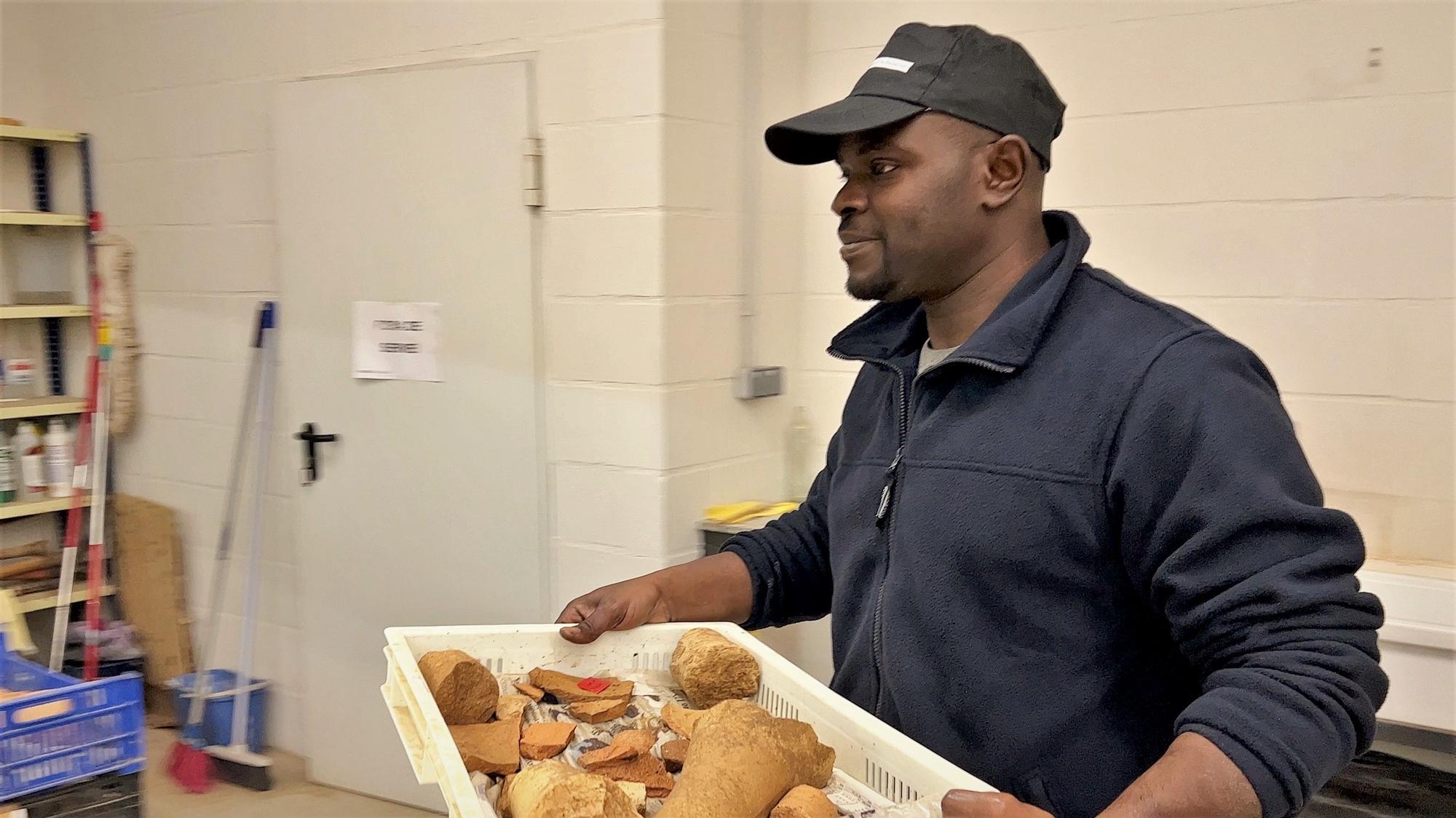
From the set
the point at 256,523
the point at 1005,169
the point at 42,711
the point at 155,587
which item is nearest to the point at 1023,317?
the point at 1005,169

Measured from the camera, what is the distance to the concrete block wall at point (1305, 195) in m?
2.11

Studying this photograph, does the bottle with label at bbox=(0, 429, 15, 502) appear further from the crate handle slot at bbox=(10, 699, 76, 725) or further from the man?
the man

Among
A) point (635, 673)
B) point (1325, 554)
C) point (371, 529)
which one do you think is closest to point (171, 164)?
point (371, 529)

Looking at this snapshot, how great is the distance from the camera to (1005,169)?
1243 mm

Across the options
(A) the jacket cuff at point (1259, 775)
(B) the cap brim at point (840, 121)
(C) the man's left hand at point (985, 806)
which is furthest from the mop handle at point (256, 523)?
(A) the jacket cuff at point (1259, 775)

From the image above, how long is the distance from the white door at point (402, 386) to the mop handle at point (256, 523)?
0.26ft

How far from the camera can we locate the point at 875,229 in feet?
4.18

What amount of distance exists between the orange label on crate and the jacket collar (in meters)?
0.52

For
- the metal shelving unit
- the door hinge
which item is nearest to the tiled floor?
the metal shelving unit

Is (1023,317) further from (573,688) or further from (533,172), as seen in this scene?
(533,172)

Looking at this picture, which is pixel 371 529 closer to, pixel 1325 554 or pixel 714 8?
pixel 714 8

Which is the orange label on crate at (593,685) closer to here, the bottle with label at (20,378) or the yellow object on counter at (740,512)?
the yellow object on counter at (740,512)

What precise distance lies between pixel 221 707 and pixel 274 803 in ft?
1.22

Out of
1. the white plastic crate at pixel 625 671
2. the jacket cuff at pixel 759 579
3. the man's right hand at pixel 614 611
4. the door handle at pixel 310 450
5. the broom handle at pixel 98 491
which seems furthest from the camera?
the broom handle at pixel 98 491
